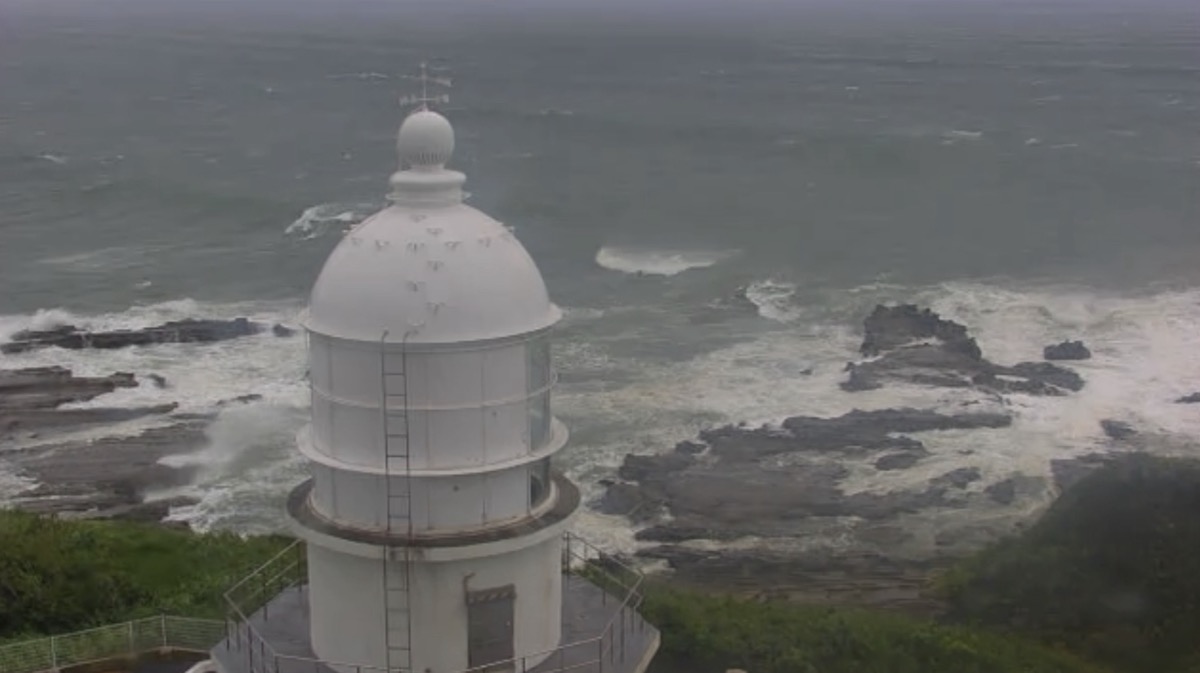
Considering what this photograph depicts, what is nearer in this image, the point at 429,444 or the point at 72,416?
the point at 429,444

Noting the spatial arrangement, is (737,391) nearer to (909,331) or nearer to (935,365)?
(935,365)

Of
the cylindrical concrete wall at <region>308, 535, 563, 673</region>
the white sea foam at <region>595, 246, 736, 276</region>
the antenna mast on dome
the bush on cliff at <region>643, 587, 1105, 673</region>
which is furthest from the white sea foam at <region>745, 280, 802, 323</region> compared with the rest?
the cylindrical concrete wall at <region>308, 535, 563, 673</region>

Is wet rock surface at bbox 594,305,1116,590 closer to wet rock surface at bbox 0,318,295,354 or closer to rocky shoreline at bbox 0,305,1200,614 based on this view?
rocky shoreline at bbox 0,305,1200,614

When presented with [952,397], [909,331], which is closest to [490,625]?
[952,397]

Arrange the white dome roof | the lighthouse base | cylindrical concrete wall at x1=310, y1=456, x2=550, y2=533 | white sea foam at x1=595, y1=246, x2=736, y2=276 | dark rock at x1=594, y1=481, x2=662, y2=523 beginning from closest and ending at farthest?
the white dome roof, cylindrical concrete wall at x1=310, y1=456, x2=550, y2=533, the lighthouse base, dark rock at x1=594, y1=481, x2=662, y2=523, white sea foam at x1=595, y1=246, x2=736, y2=276

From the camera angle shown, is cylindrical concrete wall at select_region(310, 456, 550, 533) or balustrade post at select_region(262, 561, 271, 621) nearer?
cylindrical concrete wall at select_region(310, 456, 550, 533)

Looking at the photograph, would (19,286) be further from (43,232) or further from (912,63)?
(912,63)

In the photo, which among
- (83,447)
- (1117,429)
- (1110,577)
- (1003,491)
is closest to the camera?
(1110,577)
